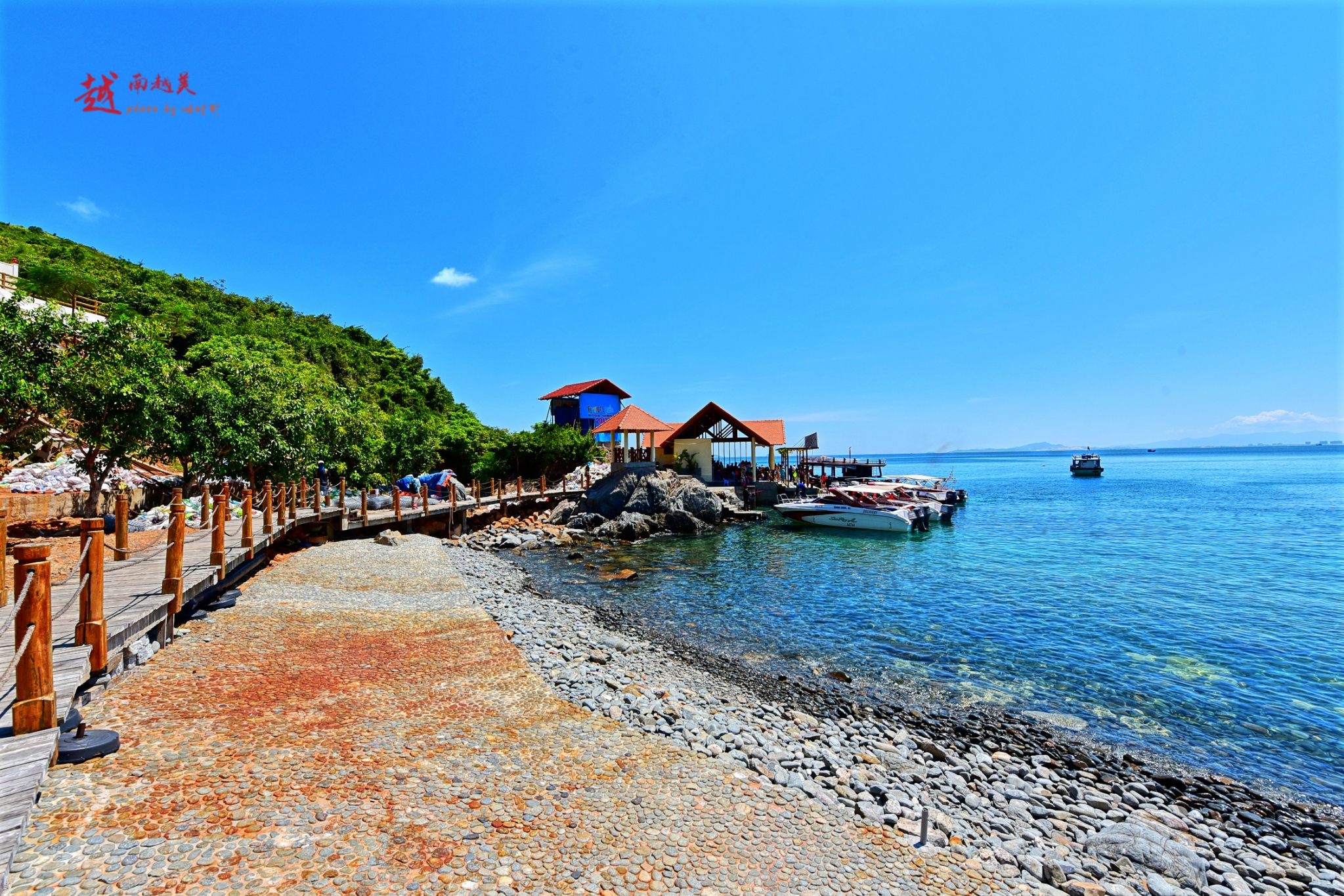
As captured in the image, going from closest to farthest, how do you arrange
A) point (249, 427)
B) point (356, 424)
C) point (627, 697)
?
point (627, 697)
point (249, 427)
point (356, 424)

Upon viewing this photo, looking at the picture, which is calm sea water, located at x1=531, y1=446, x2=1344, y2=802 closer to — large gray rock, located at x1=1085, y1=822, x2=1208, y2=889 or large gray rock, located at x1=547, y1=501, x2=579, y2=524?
large gray rock, located at x1=1085, y1=822, x2=1208, y2=889

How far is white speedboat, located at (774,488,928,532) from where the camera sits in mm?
31859

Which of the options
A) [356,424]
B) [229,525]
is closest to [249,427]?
[229,525]

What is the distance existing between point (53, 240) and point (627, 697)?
54.6m

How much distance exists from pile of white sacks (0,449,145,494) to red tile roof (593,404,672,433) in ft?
71.1

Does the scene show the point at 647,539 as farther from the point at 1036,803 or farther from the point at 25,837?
the point at 25,837

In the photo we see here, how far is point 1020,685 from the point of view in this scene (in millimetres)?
10531

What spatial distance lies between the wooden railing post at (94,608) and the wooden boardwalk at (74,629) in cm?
10

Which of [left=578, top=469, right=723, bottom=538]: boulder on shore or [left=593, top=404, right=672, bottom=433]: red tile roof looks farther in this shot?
[left=593, top=404, right=672, bottom=433]: red tile roof

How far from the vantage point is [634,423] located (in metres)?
35.5

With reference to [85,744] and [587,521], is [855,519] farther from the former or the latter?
[85,744]

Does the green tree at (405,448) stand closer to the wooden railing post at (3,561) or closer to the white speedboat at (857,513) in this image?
the white speedboat at (857,513)

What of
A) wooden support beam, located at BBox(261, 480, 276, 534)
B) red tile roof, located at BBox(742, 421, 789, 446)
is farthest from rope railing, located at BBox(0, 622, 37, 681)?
red tile roof, located at BBox(742, 421, 789, 446)

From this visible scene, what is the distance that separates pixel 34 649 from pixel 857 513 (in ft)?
104
